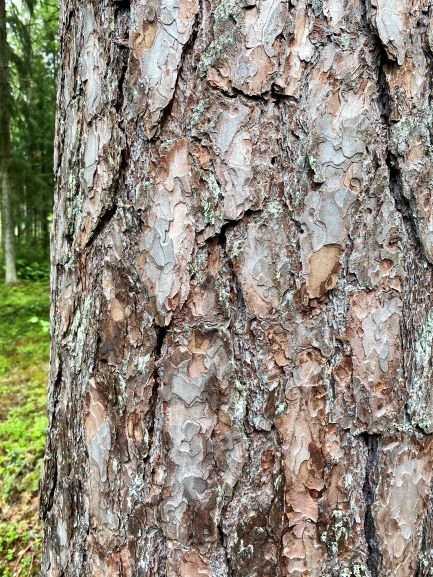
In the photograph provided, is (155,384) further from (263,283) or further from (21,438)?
(21,438)

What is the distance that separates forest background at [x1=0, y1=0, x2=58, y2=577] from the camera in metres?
2.46

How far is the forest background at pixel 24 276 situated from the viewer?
246 centimetres

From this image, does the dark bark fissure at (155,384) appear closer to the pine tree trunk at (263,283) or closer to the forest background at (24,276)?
the pine tree trunk at (263,283)

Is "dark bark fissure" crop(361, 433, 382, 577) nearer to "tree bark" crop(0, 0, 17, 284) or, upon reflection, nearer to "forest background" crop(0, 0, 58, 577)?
"forest background" crop(0, 0, 58, 577)

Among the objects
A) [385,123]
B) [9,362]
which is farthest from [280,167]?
[9,362]

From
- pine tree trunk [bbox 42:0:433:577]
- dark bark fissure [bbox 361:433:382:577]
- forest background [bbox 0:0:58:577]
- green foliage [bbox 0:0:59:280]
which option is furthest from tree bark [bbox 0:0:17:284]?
dark bark fissure [bbox 361:433:382:577]

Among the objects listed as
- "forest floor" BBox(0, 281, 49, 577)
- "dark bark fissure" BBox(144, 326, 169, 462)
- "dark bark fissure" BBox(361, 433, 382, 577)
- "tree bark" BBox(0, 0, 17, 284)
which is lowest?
"forest floor" BBox(0, 281, 49, 577)

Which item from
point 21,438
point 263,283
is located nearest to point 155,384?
point 263,283

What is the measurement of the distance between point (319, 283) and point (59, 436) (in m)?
0.59

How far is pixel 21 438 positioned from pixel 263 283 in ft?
9.54

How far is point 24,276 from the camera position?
10.2 m

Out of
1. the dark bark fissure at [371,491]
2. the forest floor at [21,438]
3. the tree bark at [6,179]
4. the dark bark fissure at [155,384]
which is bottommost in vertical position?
the forest floor at [21,438]

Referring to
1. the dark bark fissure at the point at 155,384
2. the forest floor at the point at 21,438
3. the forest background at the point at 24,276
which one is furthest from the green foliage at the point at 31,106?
the dark bark fissure at the point at 155,384

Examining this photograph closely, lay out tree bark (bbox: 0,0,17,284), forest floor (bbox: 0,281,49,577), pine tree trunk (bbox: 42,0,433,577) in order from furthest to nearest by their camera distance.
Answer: tree bark (bbox: 0,0,17,284) → forest floor (bbox: 0,281,49,577) → pine tree trunk (bbox: 42,0,433,577)
